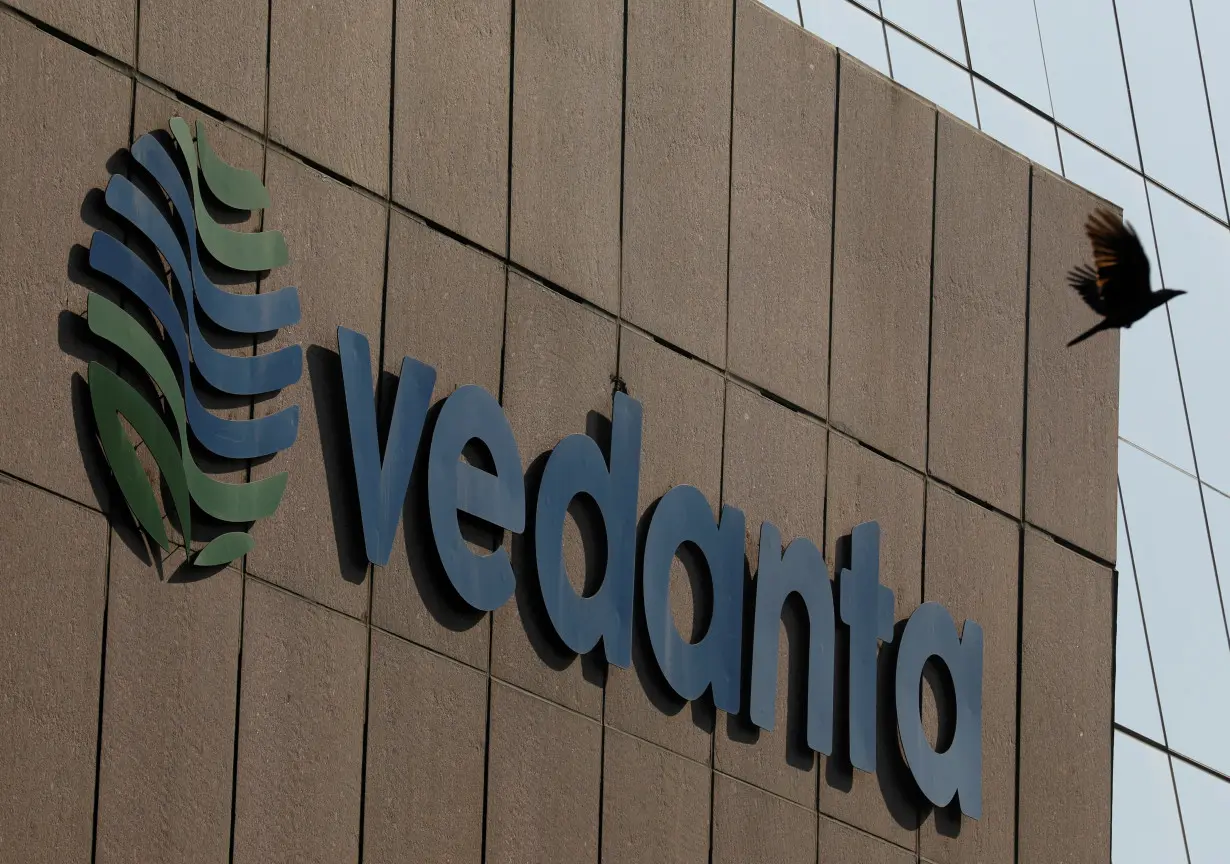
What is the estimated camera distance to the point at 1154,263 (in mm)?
18516

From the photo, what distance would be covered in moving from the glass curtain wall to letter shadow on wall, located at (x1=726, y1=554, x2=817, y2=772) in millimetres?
3563

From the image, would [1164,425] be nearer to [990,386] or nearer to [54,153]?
[990,386]

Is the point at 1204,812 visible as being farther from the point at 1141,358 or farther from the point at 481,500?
the point at 481,500

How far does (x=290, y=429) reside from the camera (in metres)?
11.2

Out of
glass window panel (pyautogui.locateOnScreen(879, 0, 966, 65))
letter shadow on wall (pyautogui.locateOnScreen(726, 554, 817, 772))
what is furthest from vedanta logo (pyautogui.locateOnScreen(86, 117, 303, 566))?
glass window panel (pyautogui.locateOnScreen(879, 0, 966, 65))

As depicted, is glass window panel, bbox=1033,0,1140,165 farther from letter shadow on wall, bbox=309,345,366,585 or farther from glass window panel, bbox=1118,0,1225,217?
letter shadow on wall, bbox=309,345,366,585

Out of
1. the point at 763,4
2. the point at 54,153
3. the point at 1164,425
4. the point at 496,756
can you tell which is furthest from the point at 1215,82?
the point at 54,153

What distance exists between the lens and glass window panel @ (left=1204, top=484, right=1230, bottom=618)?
18.4 metres

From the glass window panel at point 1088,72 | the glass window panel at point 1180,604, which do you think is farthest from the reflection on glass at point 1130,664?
the glass window panel at point 1088,72

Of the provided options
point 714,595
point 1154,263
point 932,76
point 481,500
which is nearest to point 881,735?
point 714,595

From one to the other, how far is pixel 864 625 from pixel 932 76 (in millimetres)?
4212

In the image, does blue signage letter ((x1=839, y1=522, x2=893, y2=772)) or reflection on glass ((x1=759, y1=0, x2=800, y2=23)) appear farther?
reflection on glass ((x1=759, y1=0, x2=800, y2=23))

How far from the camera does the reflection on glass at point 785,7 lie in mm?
14863

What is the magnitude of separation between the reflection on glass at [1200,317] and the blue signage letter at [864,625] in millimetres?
4994
